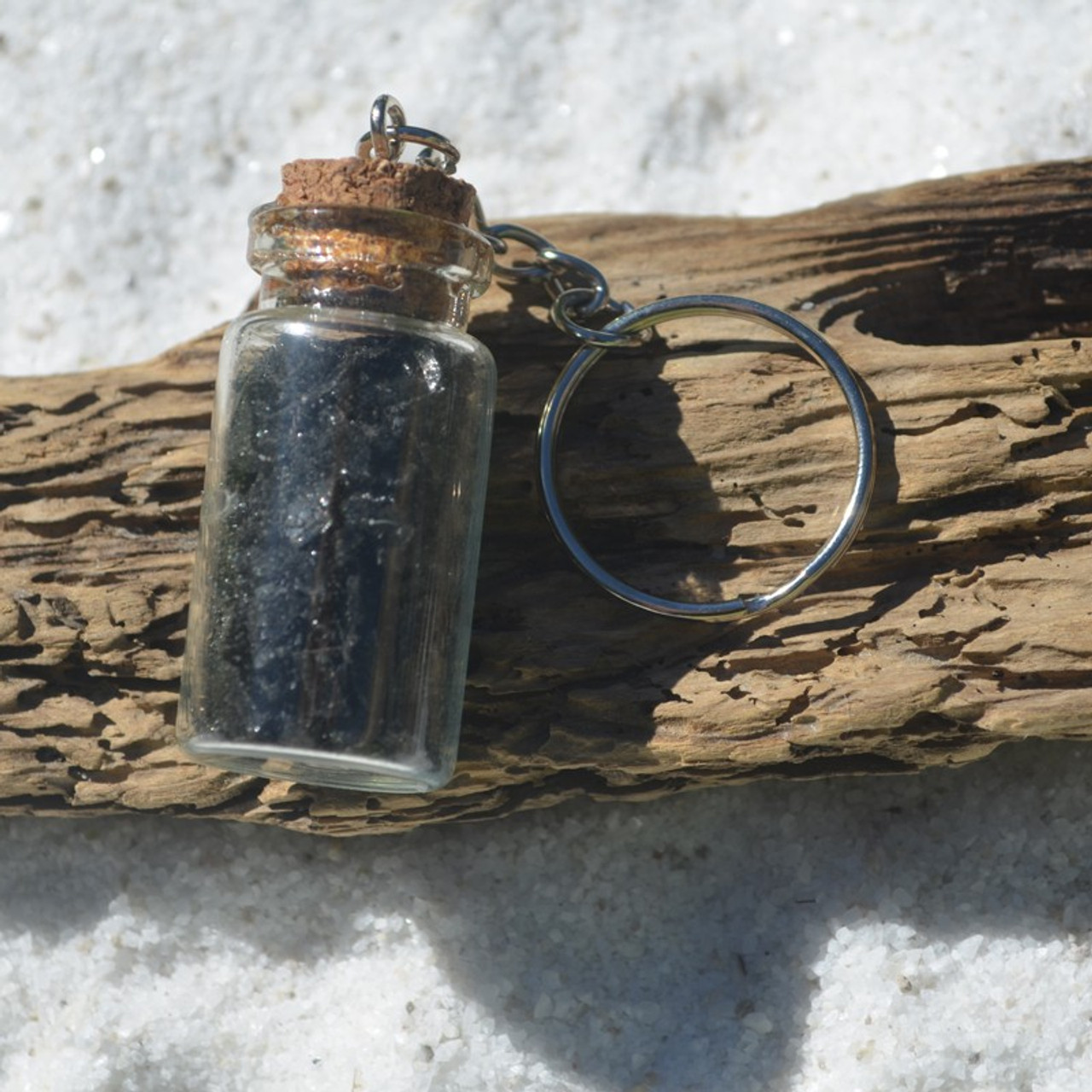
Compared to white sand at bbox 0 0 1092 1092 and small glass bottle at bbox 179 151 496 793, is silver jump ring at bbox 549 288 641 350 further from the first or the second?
white sand at bbox 0 0 1092 1092

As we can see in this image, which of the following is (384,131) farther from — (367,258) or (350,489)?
(350,489)

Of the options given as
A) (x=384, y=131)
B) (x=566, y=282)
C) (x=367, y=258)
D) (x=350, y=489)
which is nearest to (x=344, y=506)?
(x=350, y=489)

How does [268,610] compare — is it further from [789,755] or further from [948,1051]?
[948,1051]

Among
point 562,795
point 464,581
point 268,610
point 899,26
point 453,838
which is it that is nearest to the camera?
point 268,610

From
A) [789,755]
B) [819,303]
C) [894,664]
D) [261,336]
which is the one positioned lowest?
[789,755]

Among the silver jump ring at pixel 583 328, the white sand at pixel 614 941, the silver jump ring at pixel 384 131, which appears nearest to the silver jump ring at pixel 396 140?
the silver jump ring at pixel 384 131

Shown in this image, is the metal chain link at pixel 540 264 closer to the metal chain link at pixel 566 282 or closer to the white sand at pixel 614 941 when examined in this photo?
the metal chain link at pixel 566 282

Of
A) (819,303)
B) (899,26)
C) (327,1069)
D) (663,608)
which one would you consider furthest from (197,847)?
(899,26)

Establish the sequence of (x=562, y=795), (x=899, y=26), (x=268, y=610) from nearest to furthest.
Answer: (x=268, y=610) → (x=562, y=795) → (x=899, y=26)

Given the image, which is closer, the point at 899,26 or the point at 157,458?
the point at 157,458
